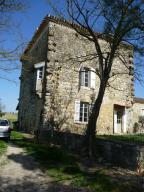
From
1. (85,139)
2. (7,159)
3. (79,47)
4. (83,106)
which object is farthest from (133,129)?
(7,159)

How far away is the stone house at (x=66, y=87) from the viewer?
2336cm

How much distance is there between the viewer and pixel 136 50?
15.8 metres

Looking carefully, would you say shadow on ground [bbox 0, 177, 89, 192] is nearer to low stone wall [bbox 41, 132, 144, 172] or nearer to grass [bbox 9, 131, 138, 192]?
grass [bbox 9, 131, 138, 192]

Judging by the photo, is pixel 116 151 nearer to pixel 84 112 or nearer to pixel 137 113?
pixel 84 112

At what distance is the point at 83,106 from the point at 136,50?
32.7 feet

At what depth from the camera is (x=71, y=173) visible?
40.4 feet

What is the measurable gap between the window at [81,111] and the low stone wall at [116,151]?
249 inches

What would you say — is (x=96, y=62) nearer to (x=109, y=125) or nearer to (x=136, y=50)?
(x=109, y=125)

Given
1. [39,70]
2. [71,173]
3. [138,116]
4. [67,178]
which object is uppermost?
[39,70]

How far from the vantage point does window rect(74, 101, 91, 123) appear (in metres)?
24.3

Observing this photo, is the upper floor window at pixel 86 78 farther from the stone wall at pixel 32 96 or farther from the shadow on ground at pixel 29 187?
the shadow on ground at pixel 29 187

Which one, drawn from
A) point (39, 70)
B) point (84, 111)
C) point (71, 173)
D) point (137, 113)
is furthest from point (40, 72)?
point (71, 173)

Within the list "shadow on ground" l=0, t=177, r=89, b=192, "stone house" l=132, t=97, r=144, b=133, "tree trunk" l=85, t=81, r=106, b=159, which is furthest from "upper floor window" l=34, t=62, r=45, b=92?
"shadow on ground" l=0, t=177, r=89, b=192

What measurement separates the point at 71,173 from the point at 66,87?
12344mm
